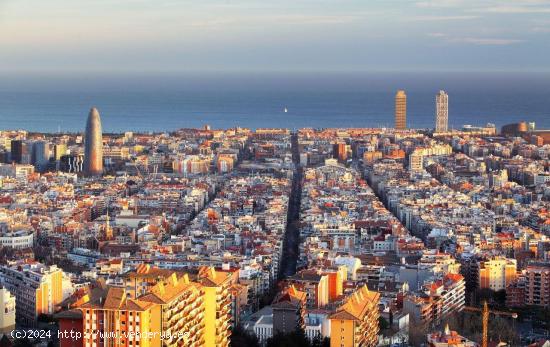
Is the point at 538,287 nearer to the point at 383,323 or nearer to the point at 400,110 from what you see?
the point at 383,323

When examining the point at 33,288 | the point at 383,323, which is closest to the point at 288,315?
the point at 383,323

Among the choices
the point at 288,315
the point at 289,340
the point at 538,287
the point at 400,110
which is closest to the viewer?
the point at 289,340

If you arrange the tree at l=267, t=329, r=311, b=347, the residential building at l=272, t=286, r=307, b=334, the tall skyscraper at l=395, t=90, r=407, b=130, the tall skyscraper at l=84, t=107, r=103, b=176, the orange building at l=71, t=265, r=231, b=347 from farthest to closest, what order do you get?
the tall skyscraper at l=395, t=90, r=407, b=130 < the tall skyscraper at l=84, t=107, r=103, b=176 < the residential building at l=272, t=286, r=307, b=334 < the tree at l=267, t=329, r=311, b=347 < the orange building at l=71, t=265, r=231, b=347

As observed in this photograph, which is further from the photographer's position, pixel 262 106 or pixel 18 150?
pixel 262 106

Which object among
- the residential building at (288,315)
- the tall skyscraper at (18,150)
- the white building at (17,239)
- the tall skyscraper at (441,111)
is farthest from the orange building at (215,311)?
the tall skyscraper at (441,111)

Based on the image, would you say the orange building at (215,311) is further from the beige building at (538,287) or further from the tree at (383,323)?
the beige building at (538,287)

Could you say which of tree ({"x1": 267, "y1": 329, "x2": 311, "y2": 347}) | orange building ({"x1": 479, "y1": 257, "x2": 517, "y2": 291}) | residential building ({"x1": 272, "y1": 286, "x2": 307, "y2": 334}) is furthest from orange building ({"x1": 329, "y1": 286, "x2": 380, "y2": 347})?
orange building ({"x1": 479, "y1": 257, "x2": 517, "y2": 291})

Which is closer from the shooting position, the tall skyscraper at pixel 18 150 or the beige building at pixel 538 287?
the beige building at pixel 538 287

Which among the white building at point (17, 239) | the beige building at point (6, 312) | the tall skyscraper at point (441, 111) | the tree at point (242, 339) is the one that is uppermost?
the tall skyscraper at point (441, 111)

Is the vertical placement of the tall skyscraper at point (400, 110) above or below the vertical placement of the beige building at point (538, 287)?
above

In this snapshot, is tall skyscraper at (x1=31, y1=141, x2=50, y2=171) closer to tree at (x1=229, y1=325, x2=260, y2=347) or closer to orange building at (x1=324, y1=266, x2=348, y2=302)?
orange building at (x1=324, y1=266, x2=348, y2=302)

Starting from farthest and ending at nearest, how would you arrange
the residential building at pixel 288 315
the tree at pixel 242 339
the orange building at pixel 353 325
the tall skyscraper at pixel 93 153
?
the tall skyscraper at pixel 93 153 → the residential building at pixel 288 315 → the tree at pixel 242 339 → the orange building at pixel 353 325
